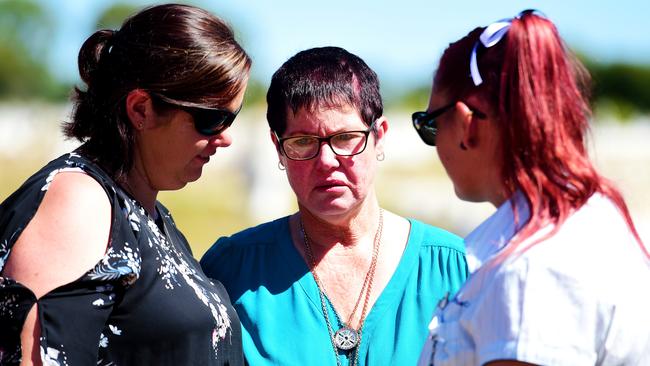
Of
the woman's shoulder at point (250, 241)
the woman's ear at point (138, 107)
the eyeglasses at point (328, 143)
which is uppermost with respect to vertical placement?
the woman's ear at point (138, 107)

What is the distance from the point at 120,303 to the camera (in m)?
2.69

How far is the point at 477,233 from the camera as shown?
235 centimetres

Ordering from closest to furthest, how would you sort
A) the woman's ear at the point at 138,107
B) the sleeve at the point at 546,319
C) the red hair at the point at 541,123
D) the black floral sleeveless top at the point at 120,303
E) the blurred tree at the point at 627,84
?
the sleeve at the point at 546,319 < the red hair at the point at 541,123 < the black floral sleeveless top at the point at 120,303 < the woman's ear at the point at 138,107 < the blurred tree at the point at 627,84

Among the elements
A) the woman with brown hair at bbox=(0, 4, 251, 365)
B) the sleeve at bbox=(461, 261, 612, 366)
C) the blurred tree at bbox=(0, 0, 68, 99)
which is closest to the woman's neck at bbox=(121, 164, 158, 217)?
the woman with brown hair at bbox=(0, 4, 251, 365)

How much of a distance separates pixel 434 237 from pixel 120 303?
4.75 ft

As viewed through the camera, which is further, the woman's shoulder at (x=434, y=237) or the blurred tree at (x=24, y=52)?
the blurred tree at (x=24, y=52)

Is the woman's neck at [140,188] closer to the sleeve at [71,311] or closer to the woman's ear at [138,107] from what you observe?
the woman's ear at [138,107]

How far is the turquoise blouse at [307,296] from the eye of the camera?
3.38 meters

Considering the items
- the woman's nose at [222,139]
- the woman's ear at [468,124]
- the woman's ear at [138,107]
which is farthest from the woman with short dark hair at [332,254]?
the woman's ear at [468,124]

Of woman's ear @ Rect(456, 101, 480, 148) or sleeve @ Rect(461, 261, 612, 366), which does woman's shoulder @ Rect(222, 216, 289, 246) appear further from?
sleeve @ Rect(461, 261, 612, 366)

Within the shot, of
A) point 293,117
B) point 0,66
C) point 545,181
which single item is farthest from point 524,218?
point 0,66

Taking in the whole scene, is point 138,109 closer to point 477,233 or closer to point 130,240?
point 130,240

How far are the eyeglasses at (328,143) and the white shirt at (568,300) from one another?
1.39 metres

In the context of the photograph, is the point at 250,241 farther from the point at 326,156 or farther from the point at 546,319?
the point at 546,319
